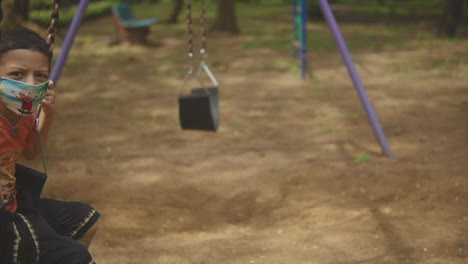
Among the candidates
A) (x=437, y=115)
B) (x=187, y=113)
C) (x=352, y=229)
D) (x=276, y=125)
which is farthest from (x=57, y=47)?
(x=352, y=229)

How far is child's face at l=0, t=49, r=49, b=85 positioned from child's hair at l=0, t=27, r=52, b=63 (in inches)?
0.6

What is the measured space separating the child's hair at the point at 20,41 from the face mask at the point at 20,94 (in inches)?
4.9

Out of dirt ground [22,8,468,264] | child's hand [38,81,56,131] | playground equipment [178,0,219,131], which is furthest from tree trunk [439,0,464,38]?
child's hand [38,81,56,131]

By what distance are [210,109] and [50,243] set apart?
2.50 metres

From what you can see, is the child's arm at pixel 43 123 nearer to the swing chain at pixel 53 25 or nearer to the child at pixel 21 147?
the child at pixel 21 147

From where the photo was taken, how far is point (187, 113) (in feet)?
15.9

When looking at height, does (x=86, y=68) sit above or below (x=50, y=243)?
below

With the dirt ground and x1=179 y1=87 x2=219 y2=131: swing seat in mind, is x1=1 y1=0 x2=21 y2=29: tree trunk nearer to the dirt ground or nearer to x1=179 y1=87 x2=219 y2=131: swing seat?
the dirt ground

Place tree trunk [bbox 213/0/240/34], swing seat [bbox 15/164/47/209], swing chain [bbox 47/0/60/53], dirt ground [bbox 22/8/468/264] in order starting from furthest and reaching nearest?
tree trunk [bbox 213/0/240/34]
dirt ground [bbox 22/8/468/264]
swing chain [bbox 47/0/60/53]
swing seat [bbox 15/164/47/209]

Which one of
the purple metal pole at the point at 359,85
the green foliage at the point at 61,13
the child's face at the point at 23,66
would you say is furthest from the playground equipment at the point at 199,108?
the green foliage at the point at 61,13

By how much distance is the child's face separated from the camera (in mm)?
2391

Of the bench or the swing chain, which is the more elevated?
the swing chain

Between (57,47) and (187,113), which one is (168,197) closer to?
(187,113)

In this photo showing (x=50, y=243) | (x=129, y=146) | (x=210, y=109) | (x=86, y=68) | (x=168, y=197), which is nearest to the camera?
(x=50, y=243)
